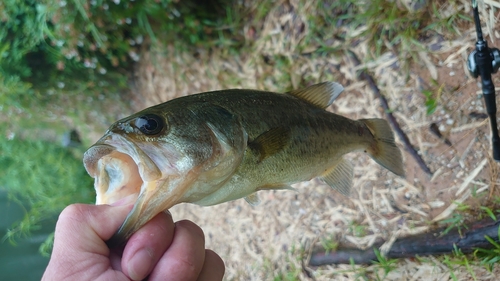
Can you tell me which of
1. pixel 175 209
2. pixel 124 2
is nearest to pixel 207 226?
pixel 175 209

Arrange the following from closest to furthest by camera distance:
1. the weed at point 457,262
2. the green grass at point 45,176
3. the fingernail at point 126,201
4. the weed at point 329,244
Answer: the fingernail at point 126,201, the weed at point 457,262, the weed at point 329,244, the green grass at point 45,176

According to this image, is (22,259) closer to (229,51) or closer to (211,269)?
(229,51)

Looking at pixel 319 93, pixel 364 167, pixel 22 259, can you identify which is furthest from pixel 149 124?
pixel 22 259

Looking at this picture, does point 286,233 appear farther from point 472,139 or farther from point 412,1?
point 412,1

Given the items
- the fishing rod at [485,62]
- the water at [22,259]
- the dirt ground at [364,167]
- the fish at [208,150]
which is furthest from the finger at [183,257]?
the water at [22,259]

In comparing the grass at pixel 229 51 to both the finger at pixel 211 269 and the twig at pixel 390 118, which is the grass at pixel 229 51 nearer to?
the twig at pixel 390 118

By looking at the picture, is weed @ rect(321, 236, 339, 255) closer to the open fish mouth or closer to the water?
the open fish mouth
